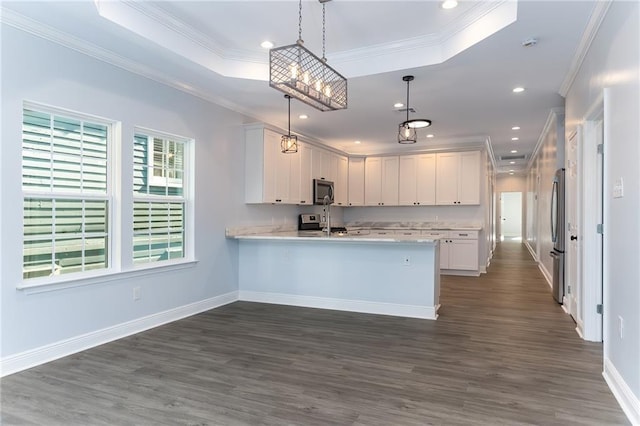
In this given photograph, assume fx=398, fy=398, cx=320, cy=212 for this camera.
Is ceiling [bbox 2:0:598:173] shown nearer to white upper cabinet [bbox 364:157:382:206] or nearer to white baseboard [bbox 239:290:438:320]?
white baseboard [bbox 239:290:438:320]

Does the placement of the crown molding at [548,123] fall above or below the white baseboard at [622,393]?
above

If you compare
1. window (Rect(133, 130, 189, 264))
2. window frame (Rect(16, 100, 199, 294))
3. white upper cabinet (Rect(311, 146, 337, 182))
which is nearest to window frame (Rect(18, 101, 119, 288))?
window frame (Rect(16, 100, 199, 294))

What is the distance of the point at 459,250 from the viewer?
7.46 m

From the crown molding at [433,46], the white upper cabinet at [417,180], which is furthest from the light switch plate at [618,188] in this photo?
the white upper cabinet at [417,180]

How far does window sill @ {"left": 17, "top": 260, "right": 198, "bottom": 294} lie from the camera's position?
312 cm

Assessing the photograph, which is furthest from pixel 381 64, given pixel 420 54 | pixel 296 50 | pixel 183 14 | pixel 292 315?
pixel 292 315

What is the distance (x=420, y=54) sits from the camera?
3.88 m

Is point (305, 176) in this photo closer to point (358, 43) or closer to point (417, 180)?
point (417, 180)

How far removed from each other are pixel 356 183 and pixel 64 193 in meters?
6.00

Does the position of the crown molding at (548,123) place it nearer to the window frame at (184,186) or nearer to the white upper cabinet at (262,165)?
the white upper cabinet at (262,165)

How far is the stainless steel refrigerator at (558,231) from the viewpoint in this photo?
16.4 feet

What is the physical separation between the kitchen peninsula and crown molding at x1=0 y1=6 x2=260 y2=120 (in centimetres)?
193

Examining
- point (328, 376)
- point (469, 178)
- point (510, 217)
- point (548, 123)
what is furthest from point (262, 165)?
point (510, 217)

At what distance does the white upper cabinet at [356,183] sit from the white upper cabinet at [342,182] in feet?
0.41
